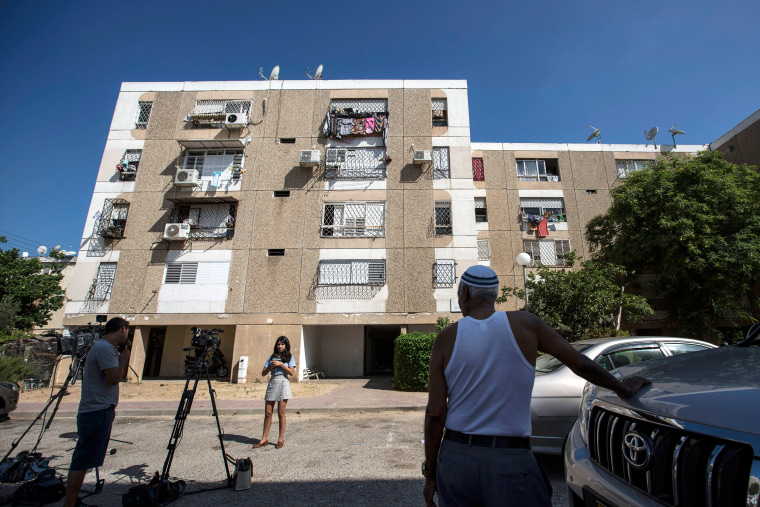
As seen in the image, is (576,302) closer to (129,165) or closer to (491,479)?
(491,479)

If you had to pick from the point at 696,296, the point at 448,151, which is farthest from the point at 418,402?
the point at 696,296

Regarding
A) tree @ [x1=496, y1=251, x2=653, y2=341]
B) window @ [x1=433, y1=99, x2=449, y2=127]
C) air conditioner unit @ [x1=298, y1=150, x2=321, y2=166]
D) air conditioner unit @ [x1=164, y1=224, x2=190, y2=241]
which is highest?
window @ [x1=433, y1=99, x2=449, y2=127]

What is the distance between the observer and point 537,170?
2130cm

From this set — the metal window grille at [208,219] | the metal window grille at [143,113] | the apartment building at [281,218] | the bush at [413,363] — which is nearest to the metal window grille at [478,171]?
the apartment building at [281,218]

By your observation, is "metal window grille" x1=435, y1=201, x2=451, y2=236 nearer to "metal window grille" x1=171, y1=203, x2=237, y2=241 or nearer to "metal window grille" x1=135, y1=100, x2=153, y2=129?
"metal window grille" x1=171, y1=203, x2=237, y2=241

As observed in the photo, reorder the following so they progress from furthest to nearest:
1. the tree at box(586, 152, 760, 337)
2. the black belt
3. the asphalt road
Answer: the tree at box(586, 152, 760, 337) < the asphalt road < the black belt

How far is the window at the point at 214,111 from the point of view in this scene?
17562 mm

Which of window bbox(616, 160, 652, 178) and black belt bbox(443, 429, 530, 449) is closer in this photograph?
black belt bbox(443, 429, 530, 449)

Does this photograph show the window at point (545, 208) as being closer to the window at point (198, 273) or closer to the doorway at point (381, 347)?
the doorway at point (381, 347)

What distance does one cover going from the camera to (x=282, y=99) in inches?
707

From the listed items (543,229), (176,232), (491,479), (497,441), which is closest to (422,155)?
(543,229)

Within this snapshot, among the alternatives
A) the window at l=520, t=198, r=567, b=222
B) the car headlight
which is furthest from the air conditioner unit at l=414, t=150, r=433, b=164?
the car headlight

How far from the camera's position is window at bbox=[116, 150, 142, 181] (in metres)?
17.1

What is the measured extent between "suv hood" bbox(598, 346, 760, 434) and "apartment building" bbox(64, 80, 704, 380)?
41.6ft
